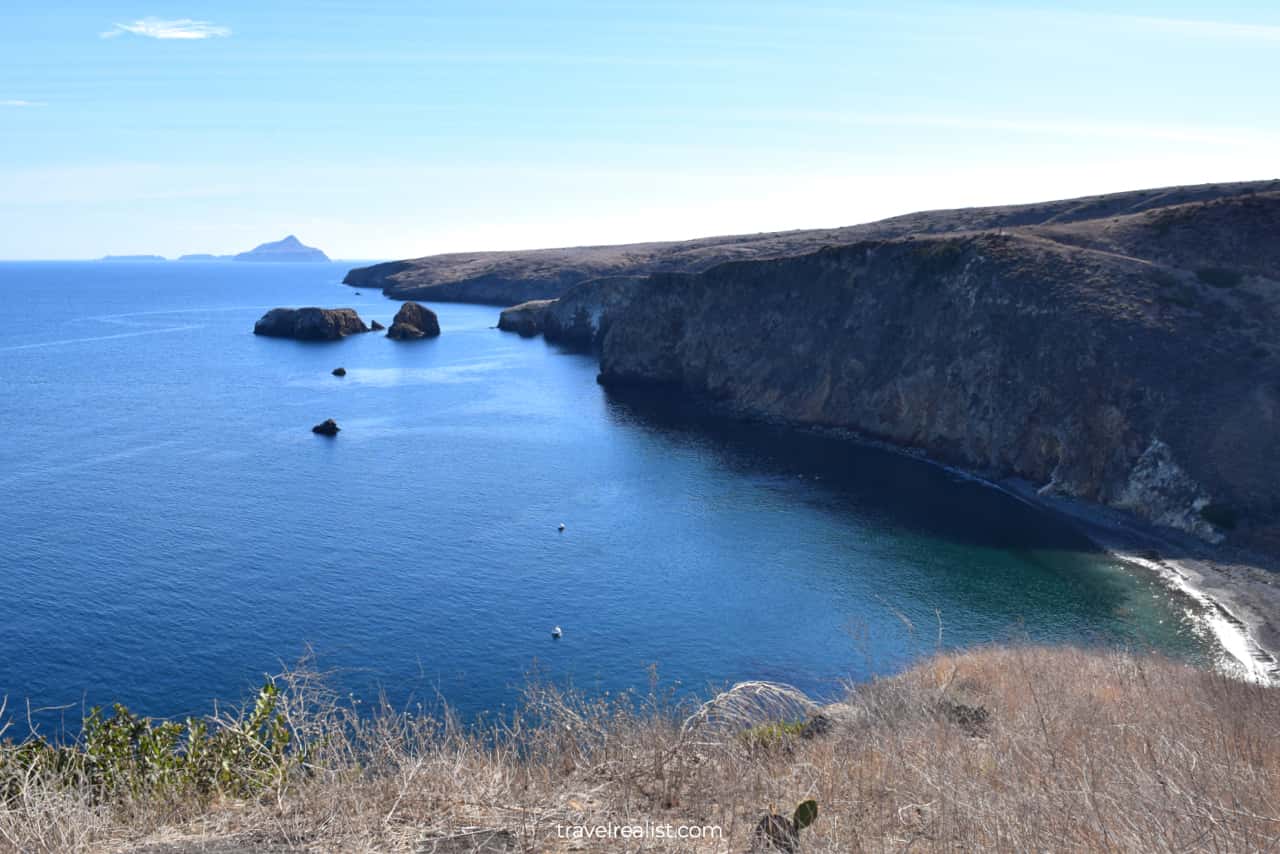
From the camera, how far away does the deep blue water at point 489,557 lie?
3553 centimetres

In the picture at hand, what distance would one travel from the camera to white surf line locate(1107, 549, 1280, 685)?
116 ft

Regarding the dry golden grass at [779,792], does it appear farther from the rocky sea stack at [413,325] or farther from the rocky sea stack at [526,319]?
the rocky sea stack at [526,319]

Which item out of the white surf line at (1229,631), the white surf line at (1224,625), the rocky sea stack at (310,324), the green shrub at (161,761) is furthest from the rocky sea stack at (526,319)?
the green shrub at (161,761)

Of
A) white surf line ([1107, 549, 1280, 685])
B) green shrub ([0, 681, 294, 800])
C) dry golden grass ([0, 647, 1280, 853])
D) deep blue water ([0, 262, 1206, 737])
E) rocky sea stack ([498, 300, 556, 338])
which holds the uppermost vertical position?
rocky sea stack ([498, 300, 556, 338])

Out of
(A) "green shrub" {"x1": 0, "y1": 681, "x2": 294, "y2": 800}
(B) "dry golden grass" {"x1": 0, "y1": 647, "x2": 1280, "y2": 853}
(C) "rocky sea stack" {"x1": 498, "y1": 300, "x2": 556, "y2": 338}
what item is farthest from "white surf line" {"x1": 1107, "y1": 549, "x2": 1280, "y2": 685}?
(C) "rocky sea stack" {"x1": 498, "y1": 300, "x2": 556, "y2": 338}

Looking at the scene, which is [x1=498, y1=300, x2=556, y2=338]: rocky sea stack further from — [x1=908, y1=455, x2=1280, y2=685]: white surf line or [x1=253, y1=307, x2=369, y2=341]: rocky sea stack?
[x1=908, y1=455, x2=1280, y2=685]: white surf line

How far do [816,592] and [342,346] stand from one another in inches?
4368

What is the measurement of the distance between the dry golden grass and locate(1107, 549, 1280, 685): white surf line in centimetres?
2693

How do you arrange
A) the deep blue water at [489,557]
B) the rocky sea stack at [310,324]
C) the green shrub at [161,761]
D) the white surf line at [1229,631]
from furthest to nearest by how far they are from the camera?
1. the rocky sea stack at [310,324]
2. the deep blue water at [489,557]
3. the white surf line at [1229,631]
4. the green shrub at [161,761]

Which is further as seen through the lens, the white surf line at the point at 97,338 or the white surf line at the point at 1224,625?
the white surf line at the point at 97,338

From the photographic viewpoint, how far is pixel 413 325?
150125mm

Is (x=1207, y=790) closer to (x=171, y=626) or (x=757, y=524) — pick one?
(x=171, y=626)

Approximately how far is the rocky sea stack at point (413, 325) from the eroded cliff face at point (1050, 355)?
65.9 meters

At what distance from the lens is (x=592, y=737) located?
40.1 feet
